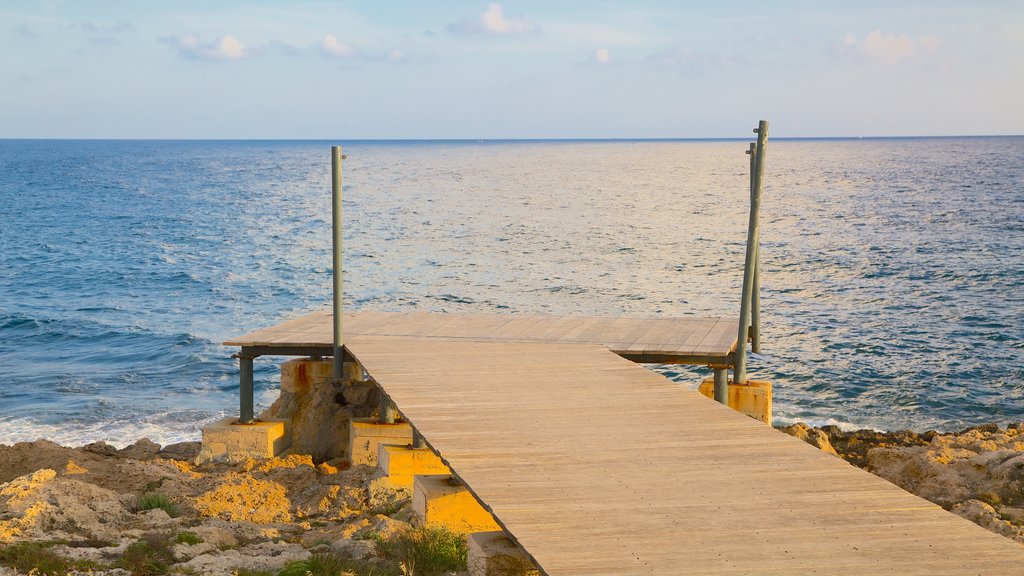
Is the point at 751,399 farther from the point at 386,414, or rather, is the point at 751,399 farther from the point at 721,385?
the point at 386,414

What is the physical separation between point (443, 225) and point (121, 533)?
38.8 meters

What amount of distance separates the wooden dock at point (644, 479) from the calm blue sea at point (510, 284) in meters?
7.78

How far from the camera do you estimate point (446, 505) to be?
23.8ft

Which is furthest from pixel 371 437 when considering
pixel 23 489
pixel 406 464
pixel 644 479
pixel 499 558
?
pixel 499 558

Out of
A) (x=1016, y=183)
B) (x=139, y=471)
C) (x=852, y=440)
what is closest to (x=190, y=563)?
(x=139, y=471)

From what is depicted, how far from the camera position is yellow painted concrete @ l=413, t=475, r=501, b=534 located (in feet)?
23.6

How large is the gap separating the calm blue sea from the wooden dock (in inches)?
306

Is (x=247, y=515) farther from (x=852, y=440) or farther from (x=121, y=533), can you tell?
(x=852, y=440)

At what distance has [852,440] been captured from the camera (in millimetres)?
12945

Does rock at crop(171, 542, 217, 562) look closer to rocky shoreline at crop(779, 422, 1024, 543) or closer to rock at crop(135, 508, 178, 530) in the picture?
rock at crop(135, 508, 178, 530)

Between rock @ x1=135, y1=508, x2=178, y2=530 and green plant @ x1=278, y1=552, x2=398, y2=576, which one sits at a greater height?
green plant @ x1=278, y1=552, x2=398, y2=576

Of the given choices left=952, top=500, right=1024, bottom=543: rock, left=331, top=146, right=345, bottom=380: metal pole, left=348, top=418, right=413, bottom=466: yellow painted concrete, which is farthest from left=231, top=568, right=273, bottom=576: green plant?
left=952, top=500, right=1024, bottom=543: rock

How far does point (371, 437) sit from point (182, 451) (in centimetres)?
328

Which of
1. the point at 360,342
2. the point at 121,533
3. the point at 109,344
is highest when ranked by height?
the point at 360,342
